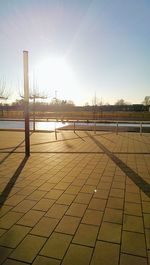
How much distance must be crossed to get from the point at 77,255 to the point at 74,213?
3.20ft

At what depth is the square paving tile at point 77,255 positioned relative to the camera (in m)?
2.29

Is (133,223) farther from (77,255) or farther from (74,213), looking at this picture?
(77,255)

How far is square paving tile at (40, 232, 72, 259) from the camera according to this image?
2420 mm

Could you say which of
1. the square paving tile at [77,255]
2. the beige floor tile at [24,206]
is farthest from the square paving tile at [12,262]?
the beige floor tile at [24,206]

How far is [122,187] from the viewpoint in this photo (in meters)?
4.54

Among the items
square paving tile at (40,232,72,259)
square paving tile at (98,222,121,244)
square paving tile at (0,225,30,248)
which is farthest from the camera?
square paving tile at (98,222,121,244)

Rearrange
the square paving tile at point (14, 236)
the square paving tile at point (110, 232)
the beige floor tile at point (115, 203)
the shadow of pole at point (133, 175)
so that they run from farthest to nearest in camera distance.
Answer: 1. the shadow of pole at point (133, 175)
2. the beige floor tile at point (115, 203)
3. the square paving tile at point (110, 232)
4. the square paving tile at point (14, 236)

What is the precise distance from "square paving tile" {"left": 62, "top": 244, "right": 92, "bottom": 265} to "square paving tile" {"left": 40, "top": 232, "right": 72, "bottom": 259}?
74 mm

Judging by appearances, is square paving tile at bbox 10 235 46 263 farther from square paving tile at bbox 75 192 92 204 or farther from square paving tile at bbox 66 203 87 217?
square paving tile at bbox 75 192 92 204

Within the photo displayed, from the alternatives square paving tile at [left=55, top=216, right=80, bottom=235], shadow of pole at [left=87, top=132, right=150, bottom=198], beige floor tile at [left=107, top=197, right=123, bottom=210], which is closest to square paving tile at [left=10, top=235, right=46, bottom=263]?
square paving tile at [left=55, top=216, right=80, bottom=235]

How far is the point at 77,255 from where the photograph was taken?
2.40m

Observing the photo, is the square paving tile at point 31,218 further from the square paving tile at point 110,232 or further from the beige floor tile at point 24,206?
the square paving tile at point 110,232

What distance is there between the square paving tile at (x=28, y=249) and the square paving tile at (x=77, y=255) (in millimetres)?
375

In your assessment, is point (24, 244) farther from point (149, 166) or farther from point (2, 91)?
point (2, 91)
